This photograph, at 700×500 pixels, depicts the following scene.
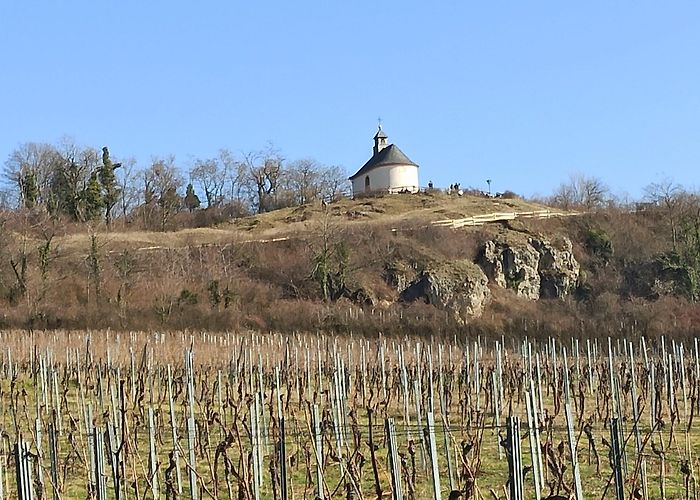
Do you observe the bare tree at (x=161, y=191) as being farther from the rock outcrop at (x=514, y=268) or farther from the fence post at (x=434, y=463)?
the fence post at (x=434, y=463)

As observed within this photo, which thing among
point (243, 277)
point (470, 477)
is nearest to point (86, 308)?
point (243, 277)

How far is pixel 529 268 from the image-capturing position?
134 feet

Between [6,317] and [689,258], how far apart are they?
2731cm

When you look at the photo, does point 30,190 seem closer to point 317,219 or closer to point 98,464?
point 317,219

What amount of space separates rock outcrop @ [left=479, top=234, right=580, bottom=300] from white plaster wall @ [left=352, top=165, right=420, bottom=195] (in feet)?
60.5

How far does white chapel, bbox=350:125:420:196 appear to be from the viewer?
199ft

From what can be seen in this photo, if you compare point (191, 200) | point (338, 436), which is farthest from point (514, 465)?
point (191, 200)

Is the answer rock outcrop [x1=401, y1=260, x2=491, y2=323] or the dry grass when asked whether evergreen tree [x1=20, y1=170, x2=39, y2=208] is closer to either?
the dry grass

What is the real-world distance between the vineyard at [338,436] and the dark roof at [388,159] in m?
41.7

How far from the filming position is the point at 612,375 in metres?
10.7

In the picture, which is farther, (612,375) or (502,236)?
(502,236)

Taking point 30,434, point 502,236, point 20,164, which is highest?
point 20,164

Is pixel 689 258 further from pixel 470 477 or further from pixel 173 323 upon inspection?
pixel 470 477

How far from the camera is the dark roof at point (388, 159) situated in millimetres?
61438
